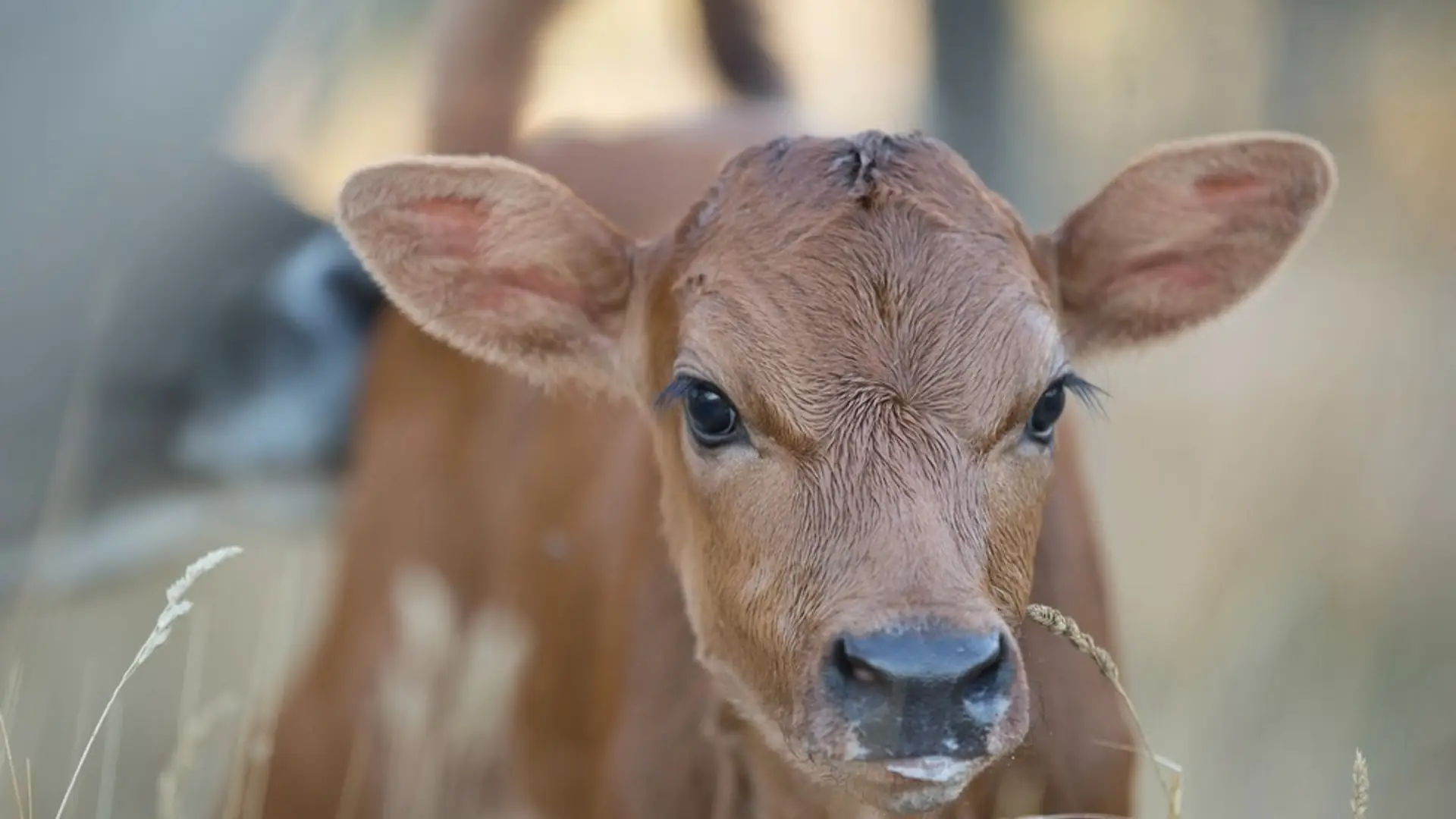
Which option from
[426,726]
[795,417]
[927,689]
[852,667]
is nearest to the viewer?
[927,689]

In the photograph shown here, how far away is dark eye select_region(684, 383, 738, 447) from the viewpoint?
9.05ft

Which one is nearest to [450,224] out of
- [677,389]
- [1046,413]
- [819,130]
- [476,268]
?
[476,268]

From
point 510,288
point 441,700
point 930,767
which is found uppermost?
point 510,288

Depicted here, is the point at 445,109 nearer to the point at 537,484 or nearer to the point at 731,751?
the point at 537,484

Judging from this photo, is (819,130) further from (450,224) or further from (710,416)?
(710,416)

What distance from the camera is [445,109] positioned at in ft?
17.1

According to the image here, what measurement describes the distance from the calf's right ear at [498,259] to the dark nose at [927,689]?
3.84ft

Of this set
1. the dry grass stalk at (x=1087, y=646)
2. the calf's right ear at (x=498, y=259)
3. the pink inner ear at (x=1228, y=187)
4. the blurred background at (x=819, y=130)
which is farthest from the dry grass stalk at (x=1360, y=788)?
the blurred background at (x=819, y=130)

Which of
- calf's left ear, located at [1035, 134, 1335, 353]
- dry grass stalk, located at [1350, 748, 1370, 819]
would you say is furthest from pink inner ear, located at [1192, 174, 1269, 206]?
dry grass stalk, located at [1350, 748, 1370, 819]

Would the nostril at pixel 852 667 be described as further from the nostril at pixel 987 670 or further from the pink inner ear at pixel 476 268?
the pink inner ear at pixel 476 268

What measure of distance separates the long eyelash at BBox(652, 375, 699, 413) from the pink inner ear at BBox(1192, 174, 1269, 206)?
113 cm

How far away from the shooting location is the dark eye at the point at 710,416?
2.76 metres

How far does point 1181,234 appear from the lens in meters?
3.17

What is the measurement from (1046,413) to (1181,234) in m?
0.65
